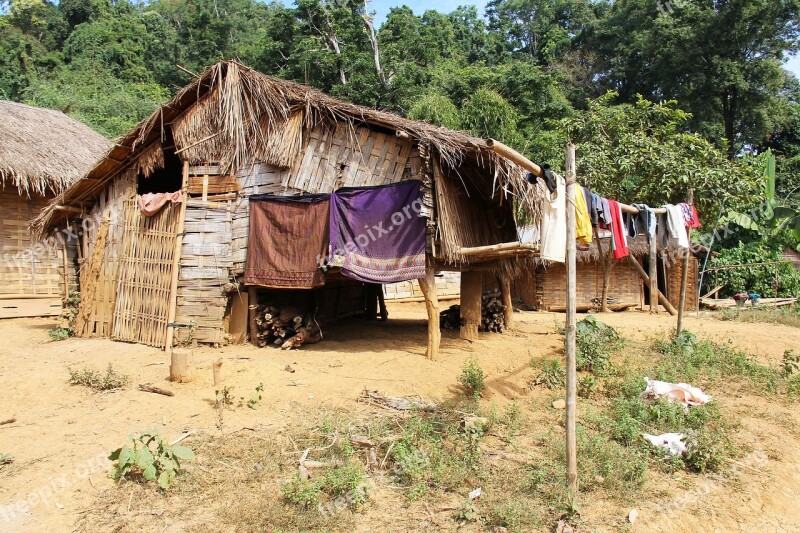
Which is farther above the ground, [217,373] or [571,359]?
[571,359]

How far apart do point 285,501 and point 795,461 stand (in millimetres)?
4935

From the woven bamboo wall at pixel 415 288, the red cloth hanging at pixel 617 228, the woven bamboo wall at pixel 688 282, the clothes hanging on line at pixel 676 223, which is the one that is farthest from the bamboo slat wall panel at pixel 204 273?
the woven bamboo wall at pixel 688 282

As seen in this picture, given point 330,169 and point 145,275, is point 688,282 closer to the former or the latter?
point 330,169

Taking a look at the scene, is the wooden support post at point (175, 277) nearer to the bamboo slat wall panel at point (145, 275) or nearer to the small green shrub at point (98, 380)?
the bamboo slat wall panel at point (145, 275)

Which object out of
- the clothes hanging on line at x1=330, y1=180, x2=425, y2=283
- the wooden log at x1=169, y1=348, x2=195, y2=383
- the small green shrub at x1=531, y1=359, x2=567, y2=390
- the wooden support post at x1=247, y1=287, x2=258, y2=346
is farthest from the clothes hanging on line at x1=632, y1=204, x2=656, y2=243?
the wooden log at x1=169, y1=348, x2=195, y2=383

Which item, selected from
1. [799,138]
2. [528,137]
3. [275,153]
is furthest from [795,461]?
[799,138]

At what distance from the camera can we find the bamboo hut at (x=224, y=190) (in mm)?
8203

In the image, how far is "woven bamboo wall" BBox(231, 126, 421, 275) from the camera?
26.4 feet

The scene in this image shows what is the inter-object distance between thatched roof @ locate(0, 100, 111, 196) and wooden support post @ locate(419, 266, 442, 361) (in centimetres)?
939

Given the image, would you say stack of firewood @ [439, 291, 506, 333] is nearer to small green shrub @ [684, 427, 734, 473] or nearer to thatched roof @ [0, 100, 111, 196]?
small green shrub @ [684, 427, 734, 473]

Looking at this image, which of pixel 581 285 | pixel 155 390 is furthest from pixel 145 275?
pixel 581 285

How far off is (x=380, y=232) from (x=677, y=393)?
4.45m

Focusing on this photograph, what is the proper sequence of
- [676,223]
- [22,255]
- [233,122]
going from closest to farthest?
[676,223] < [233,122] < [22,255]

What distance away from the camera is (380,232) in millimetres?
7992
